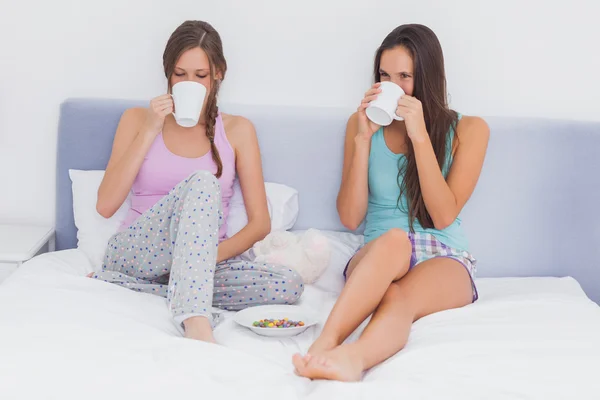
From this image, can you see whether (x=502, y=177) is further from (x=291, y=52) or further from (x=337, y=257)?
(x=291, y=52)

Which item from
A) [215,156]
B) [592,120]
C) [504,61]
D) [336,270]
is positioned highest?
[504,61]

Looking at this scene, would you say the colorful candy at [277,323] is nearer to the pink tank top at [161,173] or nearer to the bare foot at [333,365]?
the bare foot at [333,365]

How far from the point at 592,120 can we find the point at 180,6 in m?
1.45

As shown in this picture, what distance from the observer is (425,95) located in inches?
78.5

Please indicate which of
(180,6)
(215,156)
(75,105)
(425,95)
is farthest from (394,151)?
(75,105)

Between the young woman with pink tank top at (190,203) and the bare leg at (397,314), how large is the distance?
1.02ft

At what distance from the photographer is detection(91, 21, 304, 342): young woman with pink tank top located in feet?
5.37

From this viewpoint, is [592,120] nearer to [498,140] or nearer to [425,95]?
[498,140]

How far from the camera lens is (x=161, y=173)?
2033 mm

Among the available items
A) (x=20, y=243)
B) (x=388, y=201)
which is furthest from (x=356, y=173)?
(x=20, y=243)

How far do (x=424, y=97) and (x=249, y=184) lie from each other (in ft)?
1.89

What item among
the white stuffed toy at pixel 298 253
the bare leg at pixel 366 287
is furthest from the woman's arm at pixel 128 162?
the bare leg at pixel 366 287

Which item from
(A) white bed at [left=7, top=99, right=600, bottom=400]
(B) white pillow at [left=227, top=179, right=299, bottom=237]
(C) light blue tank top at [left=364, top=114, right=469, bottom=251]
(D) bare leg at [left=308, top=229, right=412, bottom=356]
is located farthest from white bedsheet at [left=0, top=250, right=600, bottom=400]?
(B) white pillow at [left=227, top=179, right=299, bottom=237]

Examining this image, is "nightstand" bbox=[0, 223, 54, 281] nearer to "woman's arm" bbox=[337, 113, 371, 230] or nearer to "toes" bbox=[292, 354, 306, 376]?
"woman's arm" bbox=[337, 113, 371, 230]
